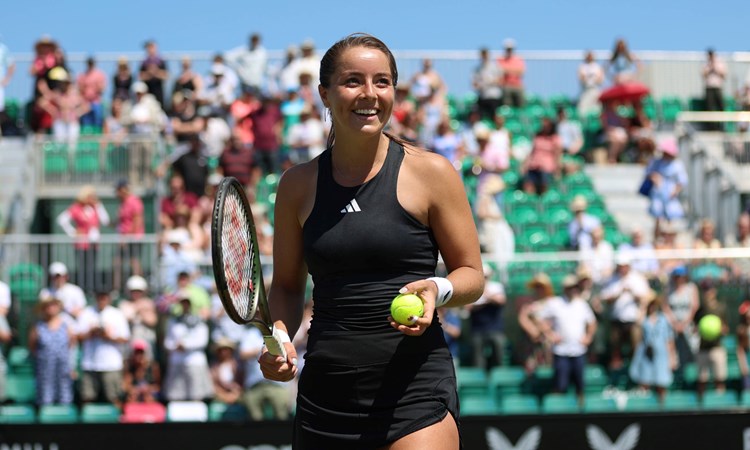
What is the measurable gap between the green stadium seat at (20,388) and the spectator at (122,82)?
19.3ft

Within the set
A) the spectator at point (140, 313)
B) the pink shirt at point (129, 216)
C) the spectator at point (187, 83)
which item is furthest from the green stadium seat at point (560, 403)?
the spectator at point (187, 83)

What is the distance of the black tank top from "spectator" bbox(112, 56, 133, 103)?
42.9 feet

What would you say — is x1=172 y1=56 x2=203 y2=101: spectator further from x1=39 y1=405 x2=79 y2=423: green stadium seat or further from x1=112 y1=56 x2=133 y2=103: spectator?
x1=39 y1=405 x2=79 y2=423: green stadium seat

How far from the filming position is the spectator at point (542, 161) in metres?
15.7

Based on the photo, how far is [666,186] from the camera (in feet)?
47.9

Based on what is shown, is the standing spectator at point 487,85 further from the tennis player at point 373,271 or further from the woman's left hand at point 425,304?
the woman's left hand at point 425,304

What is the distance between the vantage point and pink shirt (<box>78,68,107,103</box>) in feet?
54.5

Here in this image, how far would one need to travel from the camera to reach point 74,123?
15.9 meters

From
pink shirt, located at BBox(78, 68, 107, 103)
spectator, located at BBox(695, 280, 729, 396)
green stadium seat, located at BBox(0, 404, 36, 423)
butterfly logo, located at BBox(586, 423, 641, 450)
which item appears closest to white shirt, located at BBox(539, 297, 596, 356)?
spectator, located at BBox(695, 280, 729, 396)

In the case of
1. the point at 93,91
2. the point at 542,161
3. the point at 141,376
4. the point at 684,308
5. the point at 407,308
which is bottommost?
the point at 141,376

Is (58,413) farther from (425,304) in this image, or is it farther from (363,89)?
(425,304)

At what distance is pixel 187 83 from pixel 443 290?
13.3 meters

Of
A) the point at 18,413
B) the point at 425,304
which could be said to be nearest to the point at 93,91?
the point at 18,413

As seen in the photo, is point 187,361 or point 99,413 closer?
point 99,413
